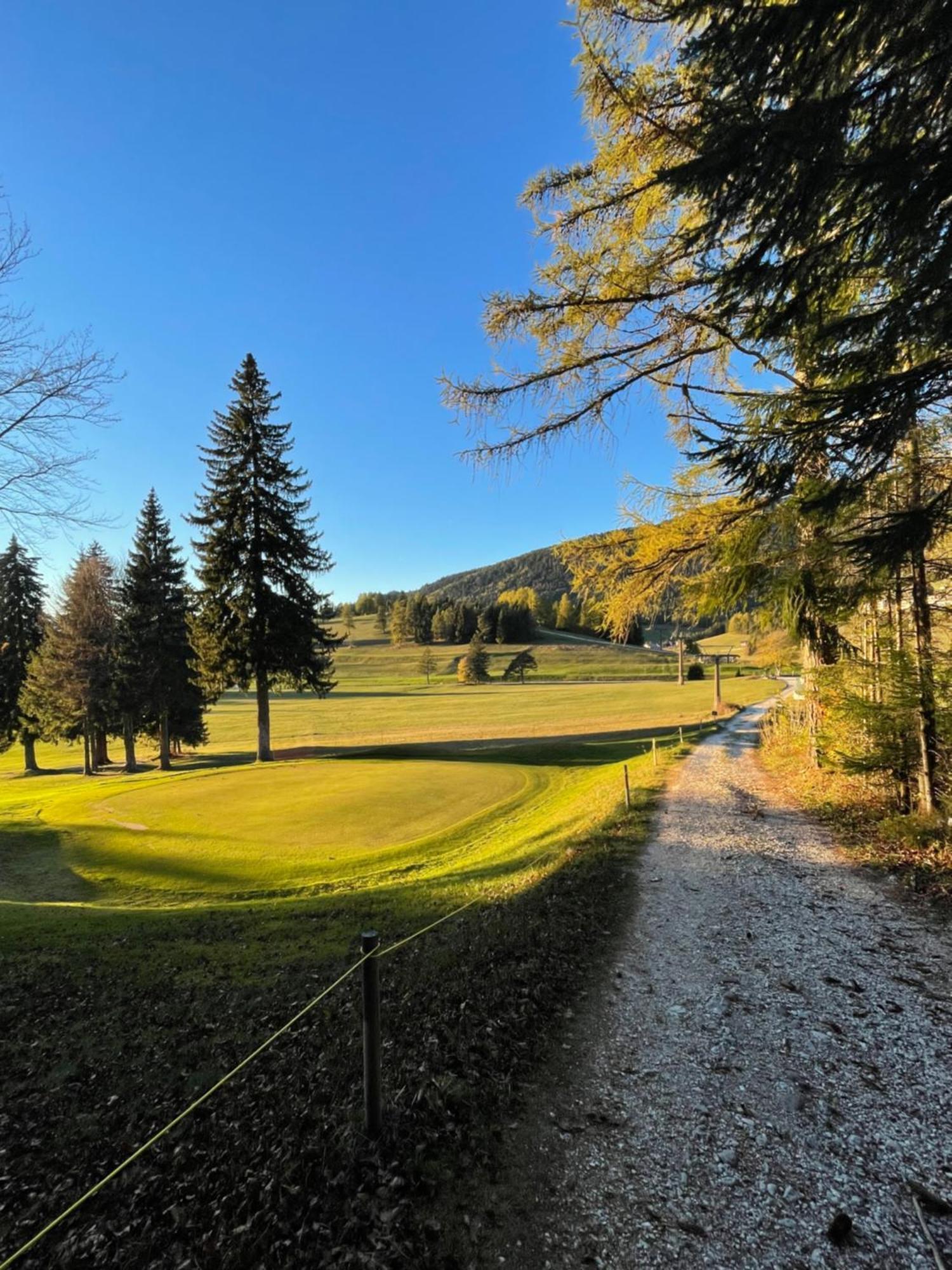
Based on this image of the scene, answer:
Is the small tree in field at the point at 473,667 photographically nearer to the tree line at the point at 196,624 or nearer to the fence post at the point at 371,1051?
the tree line at the point at 196,624

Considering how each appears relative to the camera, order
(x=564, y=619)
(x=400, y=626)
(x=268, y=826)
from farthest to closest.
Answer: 1. (x=564, y=619)
2. (x=400, y=626)
3. (x=268, y=826)

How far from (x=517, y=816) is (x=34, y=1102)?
1130 centimetres

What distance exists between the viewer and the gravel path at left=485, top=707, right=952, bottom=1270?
2438mm

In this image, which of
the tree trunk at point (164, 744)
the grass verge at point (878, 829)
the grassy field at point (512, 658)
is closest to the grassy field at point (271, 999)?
the grass verge at point (878, 829)

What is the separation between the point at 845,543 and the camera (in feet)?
17.7

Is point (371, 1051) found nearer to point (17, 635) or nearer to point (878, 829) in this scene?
point (878, 829)

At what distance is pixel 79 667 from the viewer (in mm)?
25531

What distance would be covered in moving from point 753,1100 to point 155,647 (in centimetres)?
3056

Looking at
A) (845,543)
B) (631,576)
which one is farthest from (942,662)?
(631,576)

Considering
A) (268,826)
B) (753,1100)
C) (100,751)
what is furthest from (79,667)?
(753,1100)

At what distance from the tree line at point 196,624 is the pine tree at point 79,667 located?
6cm

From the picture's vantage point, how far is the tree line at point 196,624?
2544 cm

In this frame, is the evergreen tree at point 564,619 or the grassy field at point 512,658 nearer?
the grassy field at point 512,658

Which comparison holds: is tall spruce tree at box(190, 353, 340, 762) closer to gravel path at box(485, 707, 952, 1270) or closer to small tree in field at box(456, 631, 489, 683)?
gravel path at box(485, 707, 952, 1270)
